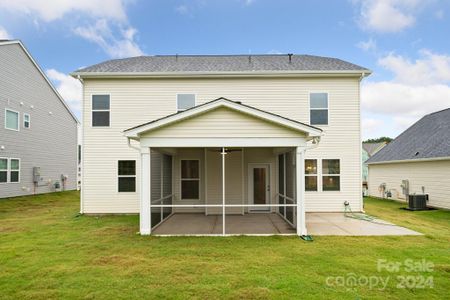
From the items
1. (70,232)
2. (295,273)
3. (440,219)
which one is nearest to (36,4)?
(70,232)

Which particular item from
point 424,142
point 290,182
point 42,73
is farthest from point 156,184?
point 42,73

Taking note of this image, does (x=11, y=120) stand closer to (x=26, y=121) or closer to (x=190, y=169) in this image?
(x=26, y=121)

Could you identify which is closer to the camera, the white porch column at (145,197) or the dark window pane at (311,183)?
the white porch column at (145,197)

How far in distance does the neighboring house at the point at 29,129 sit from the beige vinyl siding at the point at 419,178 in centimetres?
2374

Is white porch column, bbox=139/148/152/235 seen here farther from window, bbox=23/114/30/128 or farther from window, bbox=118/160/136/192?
window, bbox=23/114/30/128

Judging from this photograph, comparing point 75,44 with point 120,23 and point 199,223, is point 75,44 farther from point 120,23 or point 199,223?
point 199,223

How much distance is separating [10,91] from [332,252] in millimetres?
20288

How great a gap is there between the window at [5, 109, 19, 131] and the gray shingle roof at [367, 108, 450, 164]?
2386cm

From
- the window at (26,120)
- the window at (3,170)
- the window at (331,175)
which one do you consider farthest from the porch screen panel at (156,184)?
the window at (26,120)

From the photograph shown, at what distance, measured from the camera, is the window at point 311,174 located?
1213 centimetres

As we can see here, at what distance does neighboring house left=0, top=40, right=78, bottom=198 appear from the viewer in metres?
17.2

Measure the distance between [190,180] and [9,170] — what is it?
503 inches

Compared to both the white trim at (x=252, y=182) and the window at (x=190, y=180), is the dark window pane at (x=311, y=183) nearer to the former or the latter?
the white trim at (x=252, y=182)

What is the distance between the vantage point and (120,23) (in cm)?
2036
